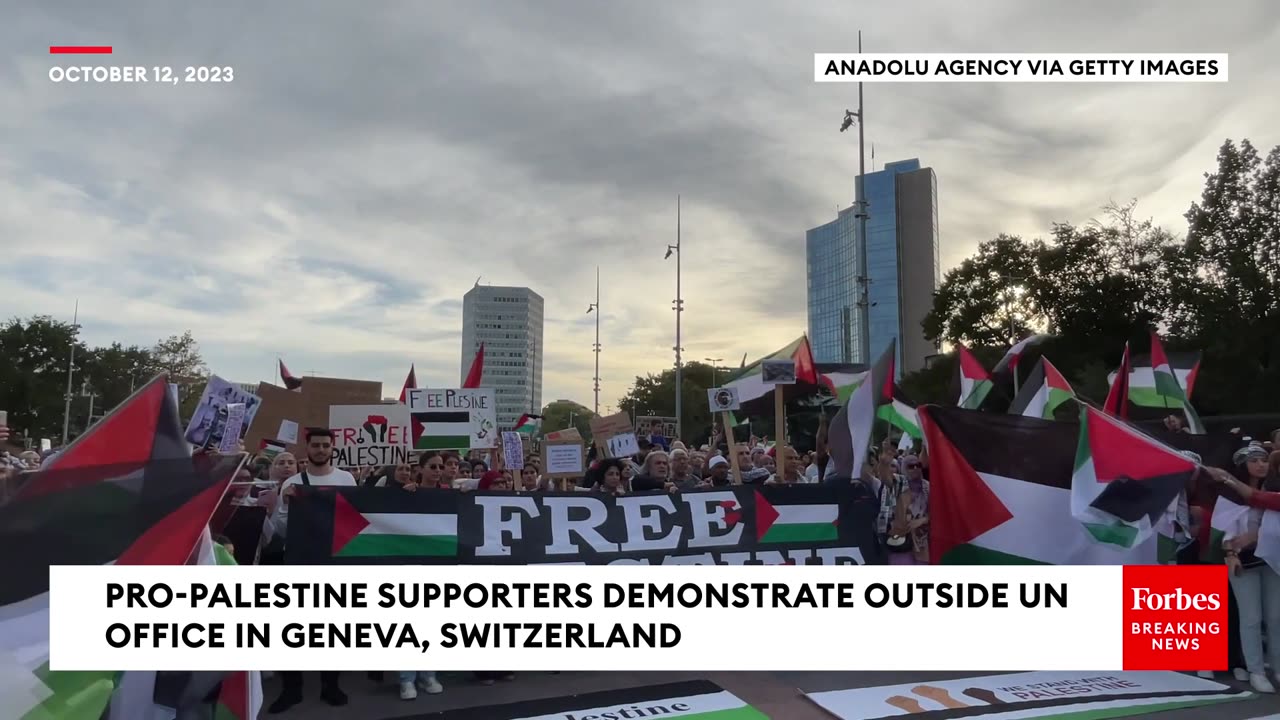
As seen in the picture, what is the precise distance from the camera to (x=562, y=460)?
10.6 m

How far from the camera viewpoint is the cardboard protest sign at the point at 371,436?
10.3m

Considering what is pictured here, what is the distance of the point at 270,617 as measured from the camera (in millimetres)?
5230

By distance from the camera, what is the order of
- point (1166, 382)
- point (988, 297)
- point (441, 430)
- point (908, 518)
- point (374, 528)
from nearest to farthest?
point (374, 528)
point (908, 518)
point (441, 430)
point (1166, 382)
point (988, 297)

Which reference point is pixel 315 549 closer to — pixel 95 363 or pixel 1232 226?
pixel 1232 226

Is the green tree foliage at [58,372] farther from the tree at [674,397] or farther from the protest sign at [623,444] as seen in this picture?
the protest sign at [623,444]

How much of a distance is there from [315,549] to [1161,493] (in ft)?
21.4

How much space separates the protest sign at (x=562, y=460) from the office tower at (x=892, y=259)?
70.5 meters

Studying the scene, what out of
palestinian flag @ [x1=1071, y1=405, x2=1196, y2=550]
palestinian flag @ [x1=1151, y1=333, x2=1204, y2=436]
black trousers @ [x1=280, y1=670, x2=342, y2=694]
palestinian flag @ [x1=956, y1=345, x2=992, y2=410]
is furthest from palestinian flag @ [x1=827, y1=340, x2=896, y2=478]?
palestinian flag @ [x1=1151, y1=333, x2=1204, y2=436]

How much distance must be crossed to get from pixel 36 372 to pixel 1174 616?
232 feet

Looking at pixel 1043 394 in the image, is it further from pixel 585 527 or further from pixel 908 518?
pixel 585 527

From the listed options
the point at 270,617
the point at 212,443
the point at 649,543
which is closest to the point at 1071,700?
the point at 649,543

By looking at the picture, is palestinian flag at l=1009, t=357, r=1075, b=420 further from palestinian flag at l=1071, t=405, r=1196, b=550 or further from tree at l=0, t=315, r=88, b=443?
tree at l=0, t=315, r=88, b=443

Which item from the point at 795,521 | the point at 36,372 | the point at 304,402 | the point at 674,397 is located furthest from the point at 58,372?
the point at 795,521

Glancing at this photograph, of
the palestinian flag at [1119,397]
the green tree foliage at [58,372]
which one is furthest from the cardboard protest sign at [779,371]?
the green tree foliage at [58,372]
